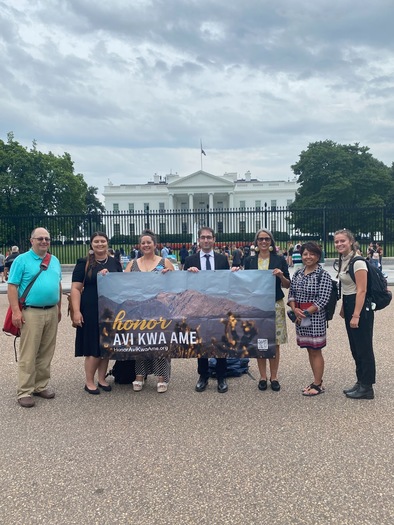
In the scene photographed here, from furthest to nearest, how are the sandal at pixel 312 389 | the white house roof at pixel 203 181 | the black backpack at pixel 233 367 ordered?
the white house roof at pixel 203 181 → the black backpack at pixel 233 367 → the sandal at pixel 312 389

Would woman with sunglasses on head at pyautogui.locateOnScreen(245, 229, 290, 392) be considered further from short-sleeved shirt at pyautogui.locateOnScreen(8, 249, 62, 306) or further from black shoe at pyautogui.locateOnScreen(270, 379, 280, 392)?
short-sleeved shirt at pyautogui.locateOnScreen(8, 249, 62, 306)

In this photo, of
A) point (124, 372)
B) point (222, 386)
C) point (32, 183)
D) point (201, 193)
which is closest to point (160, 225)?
point (32, 183)

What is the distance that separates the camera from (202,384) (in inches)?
188

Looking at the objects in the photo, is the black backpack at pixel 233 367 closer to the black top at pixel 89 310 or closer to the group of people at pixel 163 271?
the group of people at pixel 163 271

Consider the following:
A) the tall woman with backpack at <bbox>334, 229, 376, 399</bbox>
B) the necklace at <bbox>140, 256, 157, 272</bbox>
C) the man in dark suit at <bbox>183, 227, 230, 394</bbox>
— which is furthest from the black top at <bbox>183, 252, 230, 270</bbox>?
the tall woman with backpack at <bbox>334, 229, 376, 399</bbox>

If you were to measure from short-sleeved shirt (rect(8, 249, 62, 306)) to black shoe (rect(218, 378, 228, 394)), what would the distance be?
1977mm

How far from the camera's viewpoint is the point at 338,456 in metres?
3.25

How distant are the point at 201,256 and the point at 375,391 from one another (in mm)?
2337

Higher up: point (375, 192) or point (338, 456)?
point (375, 192)

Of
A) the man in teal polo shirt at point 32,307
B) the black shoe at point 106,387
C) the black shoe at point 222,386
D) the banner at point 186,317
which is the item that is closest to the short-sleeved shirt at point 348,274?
the banner at point 186,317

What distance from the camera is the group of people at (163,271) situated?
14.4ft

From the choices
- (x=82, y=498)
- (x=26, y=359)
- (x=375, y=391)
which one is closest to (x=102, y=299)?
(x=26, y=359)

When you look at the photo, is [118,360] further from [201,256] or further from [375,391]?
[375,391]

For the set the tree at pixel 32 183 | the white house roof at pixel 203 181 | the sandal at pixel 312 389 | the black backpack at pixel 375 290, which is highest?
the white house roof at pixel 203 181
